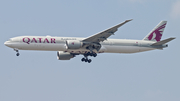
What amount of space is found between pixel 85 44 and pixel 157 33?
52.8ft

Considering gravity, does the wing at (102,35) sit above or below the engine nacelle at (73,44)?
above

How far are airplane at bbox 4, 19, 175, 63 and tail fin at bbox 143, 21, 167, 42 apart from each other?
0.79 m

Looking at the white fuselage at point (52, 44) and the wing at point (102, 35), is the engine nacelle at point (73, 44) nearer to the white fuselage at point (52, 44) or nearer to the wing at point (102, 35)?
the white fuselage at point (52, 44)

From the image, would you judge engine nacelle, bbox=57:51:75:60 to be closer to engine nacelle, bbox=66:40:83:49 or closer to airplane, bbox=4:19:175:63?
airplane, bbox=4:19:175:63

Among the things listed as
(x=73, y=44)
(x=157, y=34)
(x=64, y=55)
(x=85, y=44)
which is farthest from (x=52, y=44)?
(x=157, y=34)

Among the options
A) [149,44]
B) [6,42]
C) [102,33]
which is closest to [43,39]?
[6,42]

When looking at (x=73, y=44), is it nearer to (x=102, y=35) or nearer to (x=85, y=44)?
(x=85, y=44)

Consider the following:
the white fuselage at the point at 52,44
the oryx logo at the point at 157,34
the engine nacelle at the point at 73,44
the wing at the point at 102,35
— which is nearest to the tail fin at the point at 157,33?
the oryx logo at the point at 157,34

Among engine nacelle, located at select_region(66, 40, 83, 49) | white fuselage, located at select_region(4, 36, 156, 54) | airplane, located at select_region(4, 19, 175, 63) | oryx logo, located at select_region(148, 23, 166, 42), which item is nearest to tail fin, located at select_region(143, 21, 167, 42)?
oryx logo, located at select_region(148, 23, 166, 42)

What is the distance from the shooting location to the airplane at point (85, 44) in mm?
58094

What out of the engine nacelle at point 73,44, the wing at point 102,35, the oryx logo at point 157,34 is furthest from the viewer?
the oryx logo at point 157,34

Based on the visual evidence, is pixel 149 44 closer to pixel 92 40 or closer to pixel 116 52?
pixel 116 52

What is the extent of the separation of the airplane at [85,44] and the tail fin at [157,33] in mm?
786

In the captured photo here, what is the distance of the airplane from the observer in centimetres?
5809
